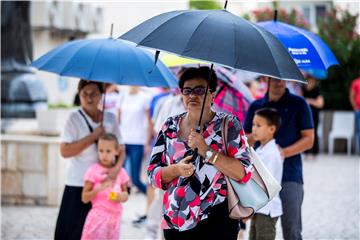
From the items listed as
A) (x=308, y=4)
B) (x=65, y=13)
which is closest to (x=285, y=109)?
(x=65, y=13)

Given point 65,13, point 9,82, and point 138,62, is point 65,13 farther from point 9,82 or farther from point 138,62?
point 138,62

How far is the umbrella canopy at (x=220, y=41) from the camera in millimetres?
4528

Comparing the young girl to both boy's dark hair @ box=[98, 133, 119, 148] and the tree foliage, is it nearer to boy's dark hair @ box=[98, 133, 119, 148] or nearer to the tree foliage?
boy's dark hair @ box=[98, 133, 119, 148]

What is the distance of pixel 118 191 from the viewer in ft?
21.7

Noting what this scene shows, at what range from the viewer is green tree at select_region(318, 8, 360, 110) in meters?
20.0

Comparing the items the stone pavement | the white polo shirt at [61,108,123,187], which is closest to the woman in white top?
the white polo shirt at [61,108,123,187]

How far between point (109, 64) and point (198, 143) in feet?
6.99

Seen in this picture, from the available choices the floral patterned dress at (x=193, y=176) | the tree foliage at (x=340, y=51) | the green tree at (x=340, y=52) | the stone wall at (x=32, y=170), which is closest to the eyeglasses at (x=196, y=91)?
the floral patterned dress at (x=193, y=176)

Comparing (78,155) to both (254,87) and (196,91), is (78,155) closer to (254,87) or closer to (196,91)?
(196,91)

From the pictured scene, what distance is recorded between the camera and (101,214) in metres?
6.52

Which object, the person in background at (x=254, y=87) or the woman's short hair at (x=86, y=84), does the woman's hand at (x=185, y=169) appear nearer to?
the woman's short hair at (x=86, y=84)

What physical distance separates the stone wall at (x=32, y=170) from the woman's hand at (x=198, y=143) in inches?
242

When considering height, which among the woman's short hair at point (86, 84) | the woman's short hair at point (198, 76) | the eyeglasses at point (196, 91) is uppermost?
the woman's short hair at point (198, 76)

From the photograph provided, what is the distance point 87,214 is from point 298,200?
169 cm
